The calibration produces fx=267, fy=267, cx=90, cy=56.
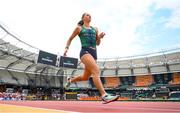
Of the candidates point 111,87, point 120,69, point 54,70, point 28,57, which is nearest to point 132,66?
point 120,69

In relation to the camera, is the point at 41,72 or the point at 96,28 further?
the point at 41,72

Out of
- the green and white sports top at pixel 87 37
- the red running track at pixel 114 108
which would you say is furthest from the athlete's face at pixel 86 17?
the red running track at pixel 114 108

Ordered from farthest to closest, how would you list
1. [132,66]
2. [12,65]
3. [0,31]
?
[132,66] → [12,65] → [0,31]

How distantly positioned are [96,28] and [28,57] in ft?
149

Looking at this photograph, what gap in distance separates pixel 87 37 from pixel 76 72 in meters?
53.8

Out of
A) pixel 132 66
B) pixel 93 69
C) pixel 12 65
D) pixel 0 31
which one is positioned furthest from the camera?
pixel 132 66

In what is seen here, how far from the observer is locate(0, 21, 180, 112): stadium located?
146 feet

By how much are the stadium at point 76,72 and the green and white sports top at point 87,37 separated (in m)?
37.6

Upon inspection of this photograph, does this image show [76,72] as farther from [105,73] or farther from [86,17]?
[86,17]

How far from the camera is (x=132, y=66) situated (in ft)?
184

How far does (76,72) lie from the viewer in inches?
2307

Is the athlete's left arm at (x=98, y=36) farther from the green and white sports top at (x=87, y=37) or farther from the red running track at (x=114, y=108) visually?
the red running track at (x=114, y=108)

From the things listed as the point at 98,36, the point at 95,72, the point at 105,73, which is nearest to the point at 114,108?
the point at 95,72

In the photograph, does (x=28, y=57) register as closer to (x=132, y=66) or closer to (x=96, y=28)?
(x=132, y=66)
